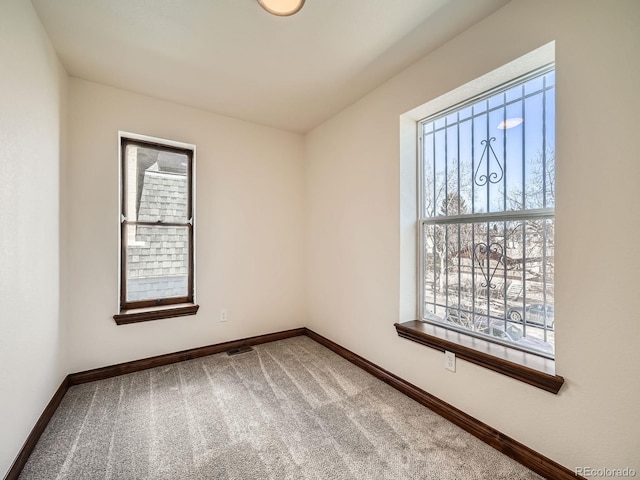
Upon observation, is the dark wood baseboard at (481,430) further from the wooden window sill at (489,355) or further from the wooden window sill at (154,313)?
the wooden window sill at (154,313)

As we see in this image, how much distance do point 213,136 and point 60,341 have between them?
88.5 inches

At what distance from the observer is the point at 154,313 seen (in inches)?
102

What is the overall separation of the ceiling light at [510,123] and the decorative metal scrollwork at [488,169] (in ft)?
0.26

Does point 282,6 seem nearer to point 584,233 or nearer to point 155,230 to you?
point 584,233

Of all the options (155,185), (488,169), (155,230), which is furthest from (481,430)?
(155,185)

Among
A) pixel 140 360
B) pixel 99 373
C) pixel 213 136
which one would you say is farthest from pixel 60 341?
pixel 213 136

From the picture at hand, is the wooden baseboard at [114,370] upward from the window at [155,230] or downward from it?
downward

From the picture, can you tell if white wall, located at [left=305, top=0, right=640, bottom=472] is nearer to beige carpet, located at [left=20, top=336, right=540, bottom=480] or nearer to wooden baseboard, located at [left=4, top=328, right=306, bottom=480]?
beige carpet, located at [left=20, top=336, right=540, bottom=480]

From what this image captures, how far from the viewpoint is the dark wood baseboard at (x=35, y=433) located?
4.58ft

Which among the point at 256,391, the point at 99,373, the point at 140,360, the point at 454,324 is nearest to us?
the point at 454,324

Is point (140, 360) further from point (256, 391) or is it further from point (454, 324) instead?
point (454, 324)

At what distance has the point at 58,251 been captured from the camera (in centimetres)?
210

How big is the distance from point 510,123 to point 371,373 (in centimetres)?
220

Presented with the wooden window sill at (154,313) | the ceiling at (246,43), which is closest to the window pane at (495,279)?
the ceiling at (246,43)
